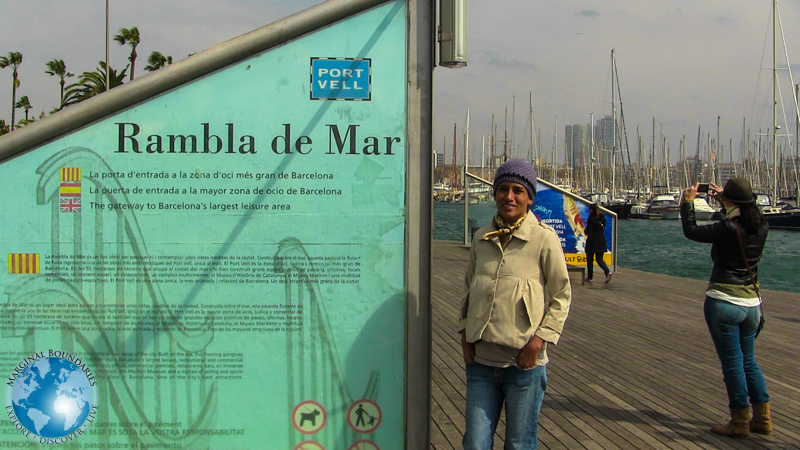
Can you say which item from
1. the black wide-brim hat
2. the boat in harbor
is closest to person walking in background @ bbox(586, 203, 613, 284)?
the black wide-brim hat

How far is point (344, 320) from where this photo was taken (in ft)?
Answer: 12.0

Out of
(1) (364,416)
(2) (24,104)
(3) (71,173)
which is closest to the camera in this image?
(3) (71,173)

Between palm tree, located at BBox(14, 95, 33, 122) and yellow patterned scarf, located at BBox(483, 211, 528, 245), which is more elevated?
palm tree, located at BBox(14, 95, 33, 122)

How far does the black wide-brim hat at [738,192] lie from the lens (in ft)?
17.0

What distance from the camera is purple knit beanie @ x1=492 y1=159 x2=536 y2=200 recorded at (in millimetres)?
3457

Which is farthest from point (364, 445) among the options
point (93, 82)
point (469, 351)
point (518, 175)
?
point (93, 82)

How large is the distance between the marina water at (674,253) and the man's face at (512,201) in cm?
1627

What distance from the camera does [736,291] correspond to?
509cm

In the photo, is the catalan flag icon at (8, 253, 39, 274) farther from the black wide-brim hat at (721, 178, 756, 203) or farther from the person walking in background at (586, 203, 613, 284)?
the person walking in background at (586, 203, 613, 284)

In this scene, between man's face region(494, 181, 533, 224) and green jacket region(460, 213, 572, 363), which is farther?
man's face region(494, 181, 533, 224)

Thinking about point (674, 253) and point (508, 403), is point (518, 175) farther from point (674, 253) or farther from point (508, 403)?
point (674, 253)

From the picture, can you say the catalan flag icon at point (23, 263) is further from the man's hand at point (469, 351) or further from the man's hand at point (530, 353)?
the man's hand at point (530, 353)

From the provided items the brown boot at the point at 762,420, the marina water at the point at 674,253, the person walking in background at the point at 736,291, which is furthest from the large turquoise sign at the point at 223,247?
the marina water at the point at 674,253

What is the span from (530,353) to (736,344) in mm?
2547
